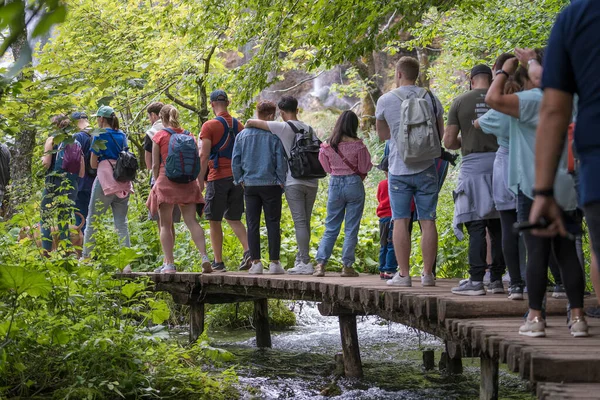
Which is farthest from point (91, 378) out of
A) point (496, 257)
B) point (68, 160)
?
point (68, 160)

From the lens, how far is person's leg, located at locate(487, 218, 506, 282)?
635cm

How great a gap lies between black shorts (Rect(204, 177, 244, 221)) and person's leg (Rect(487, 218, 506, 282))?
364 centimetres

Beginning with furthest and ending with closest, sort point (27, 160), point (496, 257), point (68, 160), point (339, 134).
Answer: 1. point (27, 160)
2. point (68, 160)
3. point (339, 134)
4. point (496, 257)

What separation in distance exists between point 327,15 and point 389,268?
3160mm

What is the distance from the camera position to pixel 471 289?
609 cm

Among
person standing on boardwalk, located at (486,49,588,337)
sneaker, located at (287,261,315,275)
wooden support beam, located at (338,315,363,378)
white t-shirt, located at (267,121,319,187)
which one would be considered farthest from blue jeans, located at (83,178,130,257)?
person standing on boardwalk, located at (486,49,588,337)

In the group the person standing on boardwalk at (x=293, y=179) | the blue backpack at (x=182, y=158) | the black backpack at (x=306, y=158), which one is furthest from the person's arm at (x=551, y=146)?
the blue backpack at (x=182, y=158)

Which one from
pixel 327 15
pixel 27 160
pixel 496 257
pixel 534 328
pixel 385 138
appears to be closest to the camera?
pixel 534 328

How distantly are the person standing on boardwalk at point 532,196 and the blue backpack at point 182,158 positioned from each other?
4.69 m

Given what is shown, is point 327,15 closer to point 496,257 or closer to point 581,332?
point 496,257

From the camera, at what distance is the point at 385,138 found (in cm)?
696

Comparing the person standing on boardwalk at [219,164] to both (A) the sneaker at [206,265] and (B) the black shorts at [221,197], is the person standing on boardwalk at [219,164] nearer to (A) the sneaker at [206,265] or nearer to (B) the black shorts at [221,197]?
(B) the black shorts at [221,197]

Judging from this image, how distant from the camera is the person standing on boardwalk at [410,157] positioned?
651 centimetres

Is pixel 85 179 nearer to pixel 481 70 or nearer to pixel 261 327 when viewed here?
pixel 261 327
